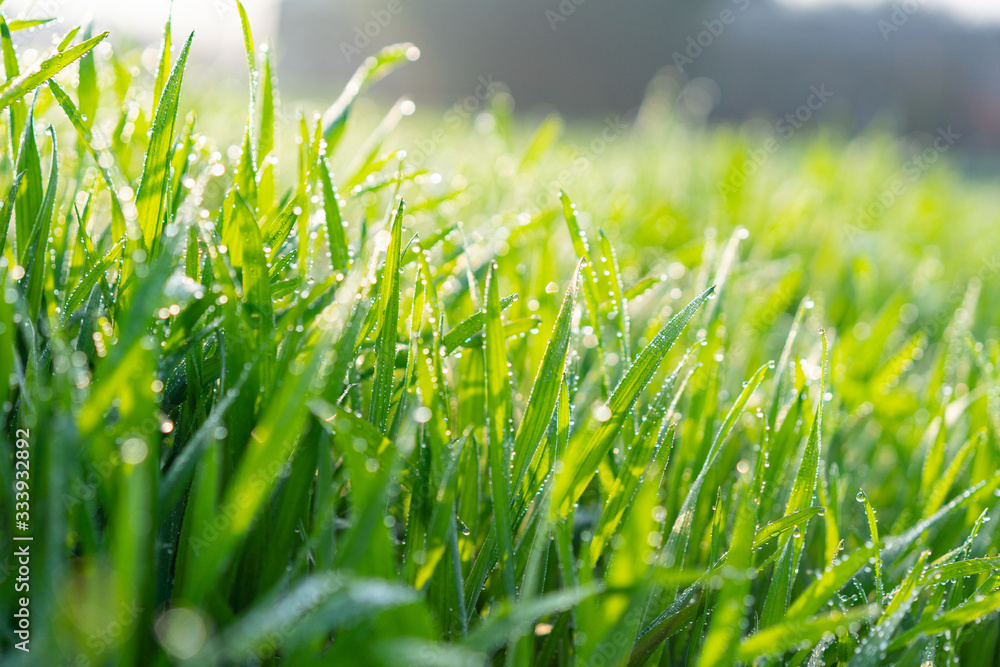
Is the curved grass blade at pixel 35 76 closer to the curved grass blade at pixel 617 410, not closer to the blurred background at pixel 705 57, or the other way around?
the curved grass blade at pixel 617 410

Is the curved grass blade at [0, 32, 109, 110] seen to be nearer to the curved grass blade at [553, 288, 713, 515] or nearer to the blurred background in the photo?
the curved grass blade at [553, 288, 713, 515]

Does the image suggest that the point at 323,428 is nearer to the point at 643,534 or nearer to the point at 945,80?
the point at 643,534

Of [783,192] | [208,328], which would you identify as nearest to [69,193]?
[208,328]

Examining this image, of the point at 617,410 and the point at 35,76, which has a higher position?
the point at 35,76

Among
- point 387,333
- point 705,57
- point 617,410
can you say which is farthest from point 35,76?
point 705,57

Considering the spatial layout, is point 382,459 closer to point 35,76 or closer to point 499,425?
point 499,425

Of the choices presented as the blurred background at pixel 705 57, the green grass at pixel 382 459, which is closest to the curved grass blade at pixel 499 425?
the green grass at pixel 382 459

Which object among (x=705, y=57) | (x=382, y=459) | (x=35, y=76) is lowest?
(x=382, y=459)
